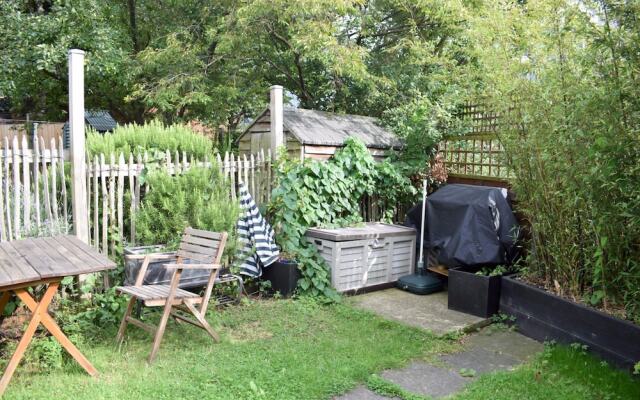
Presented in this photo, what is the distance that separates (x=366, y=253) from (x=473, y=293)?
1247 millimetres

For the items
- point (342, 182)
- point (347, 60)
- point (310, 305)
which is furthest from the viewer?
point (347, 60)

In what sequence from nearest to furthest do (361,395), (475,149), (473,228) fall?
(361,395) → (473,228) → (475,149)

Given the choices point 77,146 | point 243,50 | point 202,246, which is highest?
point 243,50

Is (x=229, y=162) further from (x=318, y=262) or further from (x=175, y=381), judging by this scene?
(x=175, y=381)

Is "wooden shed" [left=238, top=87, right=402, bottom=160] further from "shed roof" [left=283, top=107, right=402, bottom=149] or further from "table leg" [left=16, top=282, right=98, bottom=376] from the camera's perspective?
"table leg" [left=16, top=282, right=98, bottom=376]

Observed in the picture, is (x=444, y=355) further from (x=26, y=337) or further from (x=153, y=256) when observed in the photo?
(x=26, y=337)

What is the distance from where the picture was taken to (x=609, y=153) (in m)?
3.40

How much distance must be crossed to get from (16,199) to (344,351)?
9.74 feet

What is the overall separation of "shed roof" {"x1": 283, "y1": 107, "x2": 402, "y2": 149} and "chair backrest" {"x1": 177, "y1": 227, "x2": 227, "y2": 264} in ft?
6.84

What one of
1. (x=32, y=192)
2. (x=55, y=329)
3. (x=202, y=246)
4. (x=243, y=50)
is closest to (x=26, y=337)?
(x=55, y=329)

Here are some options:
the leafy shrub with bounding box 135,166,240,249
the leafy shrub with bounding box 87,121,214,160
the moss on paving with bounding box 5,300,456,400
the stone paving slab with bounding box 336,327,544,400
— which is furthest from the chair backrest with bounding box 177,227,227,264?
the stone paving slab with bounding box 336,327,544,400

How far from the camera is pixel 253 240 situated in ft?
17.5

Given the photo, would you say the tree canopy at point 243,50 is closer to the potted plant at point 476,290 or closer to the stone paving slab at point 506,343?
the potted plant at point 476,290

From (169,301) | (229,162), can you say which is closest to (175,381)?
→ (169,301)
